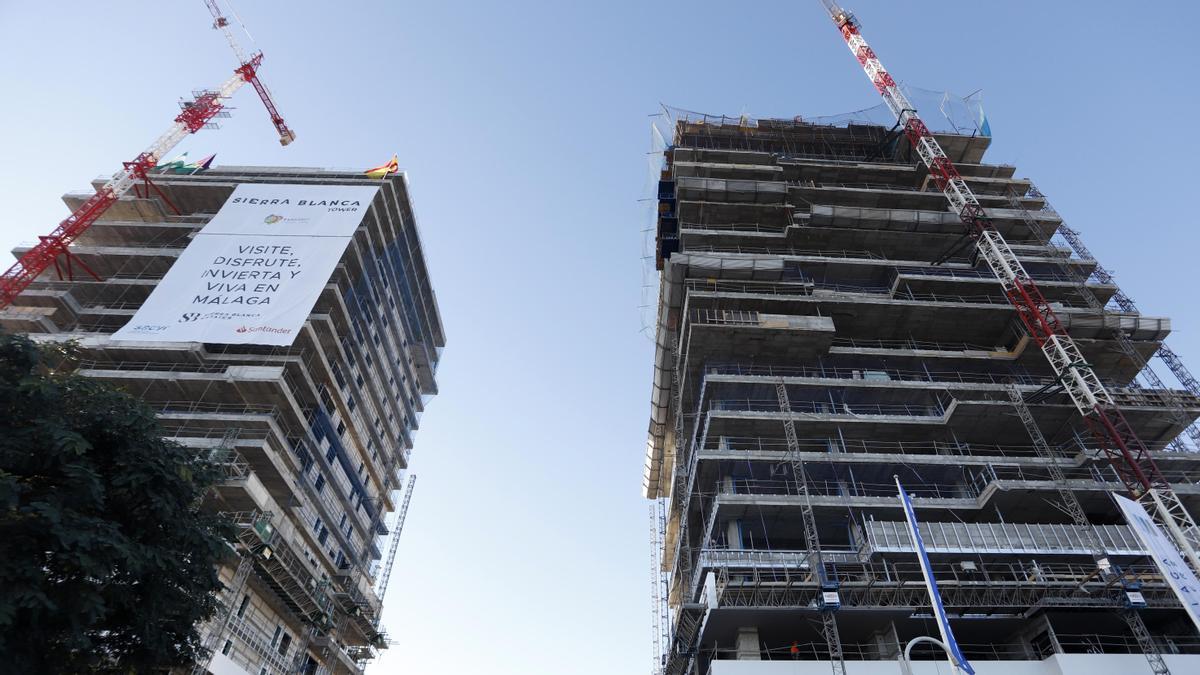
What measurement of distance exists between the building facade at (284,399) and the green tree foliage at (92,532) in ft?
34.3

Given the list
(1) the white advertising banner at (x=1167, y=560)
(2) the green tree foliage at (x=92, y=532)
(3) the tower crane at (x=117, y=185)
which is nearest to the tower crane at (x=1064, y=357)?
(1) the white advertising banner at (x=1167, y=560)

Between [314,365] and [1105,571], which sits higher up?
[314,365]

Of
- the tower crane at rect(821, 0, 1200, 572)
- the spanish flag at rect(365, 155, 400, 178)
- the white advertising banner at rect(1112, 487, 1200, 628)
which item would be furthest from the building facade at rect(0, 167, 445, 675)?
the tower crane at rect(821, 0, 1200, 572)

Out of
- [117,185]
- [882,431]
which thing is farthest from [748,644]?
[117,185]

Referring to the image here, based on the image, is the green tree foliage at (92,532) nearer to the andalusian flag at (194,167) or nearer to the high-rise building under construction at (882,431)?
the high-rise building under construction at (882,431)

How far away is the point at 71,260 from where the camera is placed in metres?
48.0

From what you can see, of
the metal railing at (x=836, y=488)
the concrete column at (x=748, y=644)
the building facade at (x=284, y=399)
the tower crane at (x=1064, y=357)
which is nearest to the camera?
the concrete column at (x=748, y=644)

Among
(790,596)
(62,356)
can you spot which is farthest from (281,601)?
(790,596)

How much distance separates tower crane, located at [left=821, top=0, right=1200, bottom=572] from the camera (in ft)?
113

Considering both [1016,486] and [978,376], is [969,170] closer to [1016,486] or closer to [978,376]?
[978,376]

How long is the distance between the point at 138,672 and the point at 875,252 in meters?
52.9

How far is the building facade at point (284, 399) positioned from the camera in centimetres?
3647

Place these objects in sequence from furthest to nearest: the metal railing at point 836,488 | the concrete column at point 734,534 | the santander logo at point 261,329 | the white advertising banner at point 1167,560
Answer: the santander logo at point 261,329
the metal railing at point 836,488
the concrete column at point 734,534
the white advertising banner at point 1167,560

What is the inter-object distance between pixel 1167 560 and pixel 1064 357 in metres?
17.5
